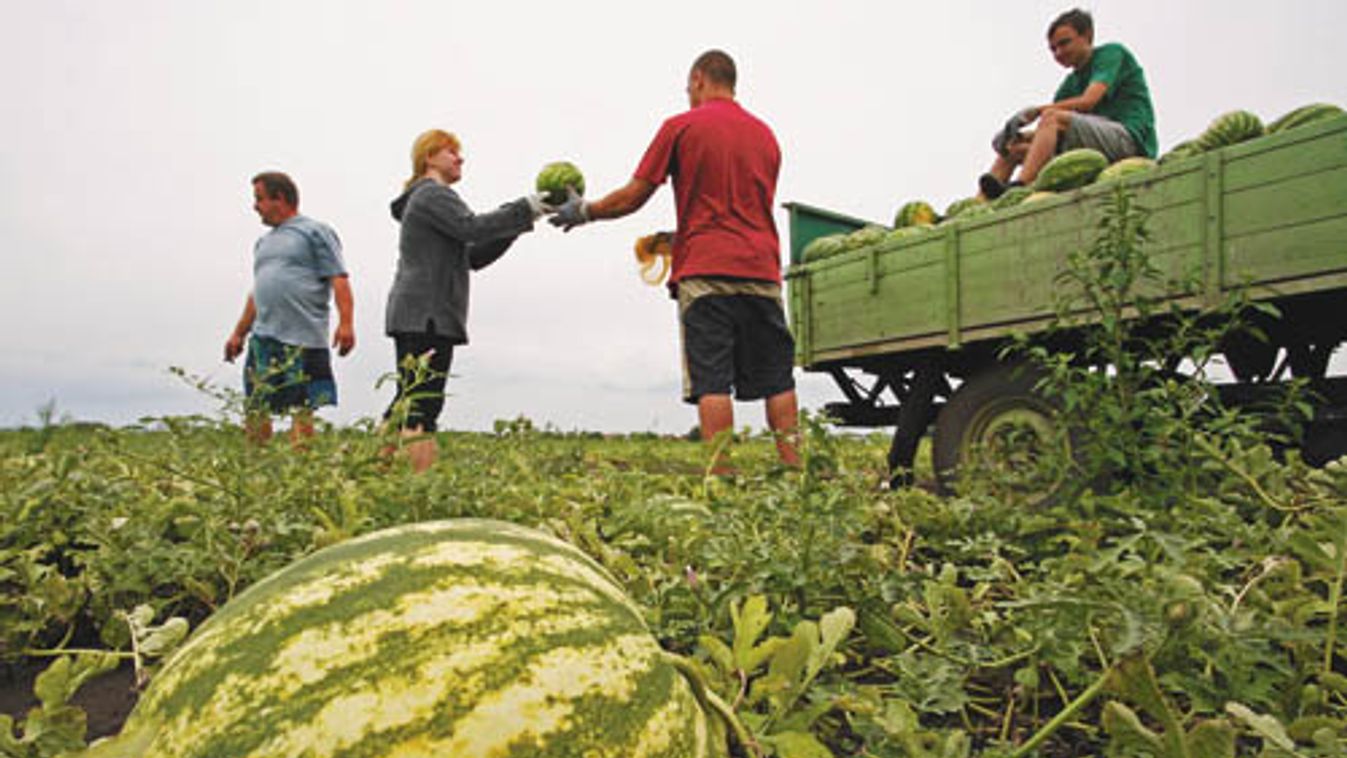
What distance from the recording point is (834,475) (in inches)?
67.5

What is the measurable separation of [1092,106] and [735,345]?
320 cm

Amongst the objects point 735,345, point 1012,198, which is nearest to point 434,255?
point 735,345

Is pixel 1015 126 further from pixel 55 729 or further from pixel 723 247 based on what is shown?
pixel 55 729

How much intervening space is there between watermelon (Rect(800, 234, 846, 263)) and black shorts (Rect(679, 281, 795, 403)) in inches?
78.6

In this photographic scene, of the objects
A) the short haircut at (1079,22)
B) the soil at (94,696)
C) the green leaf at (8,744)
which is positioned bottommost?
the soil at (94,696)

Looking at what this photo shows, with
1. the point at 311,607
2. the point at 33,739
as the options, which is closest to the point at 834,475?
the point at 311,607

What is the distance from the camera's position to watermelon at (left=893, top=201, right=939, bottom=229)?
7004 mm

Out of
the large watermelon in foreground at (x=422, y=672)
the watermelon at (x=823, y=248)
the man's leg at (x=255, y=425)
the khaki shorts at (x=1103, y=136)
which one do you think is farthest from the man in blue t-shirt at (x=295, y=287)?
the khaki shorts at (x=1103, y=136)

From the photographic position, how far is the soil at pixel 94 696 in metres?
1.50

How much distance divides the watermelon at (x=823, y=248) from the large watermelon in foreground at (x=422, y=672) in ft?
19.0

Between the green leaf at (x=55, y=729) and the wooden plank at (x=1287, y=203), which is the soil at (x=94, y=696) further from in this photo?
the wooden plank at (x=1287, y=203)

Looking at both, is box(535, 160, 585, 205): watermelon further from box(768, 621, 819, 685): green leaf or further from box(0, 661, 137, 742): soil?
box(768, 621, 819, 685): green leaf

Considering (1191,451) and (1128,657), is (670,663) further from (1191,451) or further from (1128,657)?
(1191,451)

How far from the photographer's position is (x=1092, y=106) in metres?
5.38
